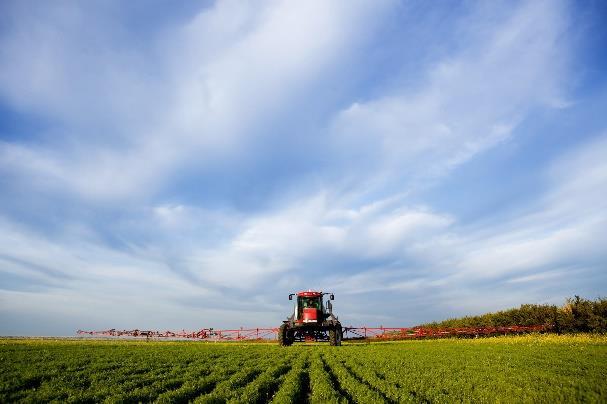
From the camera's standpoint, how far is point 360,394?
31.0 ft

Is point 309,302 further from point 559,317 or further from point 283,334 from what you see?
point 559,317

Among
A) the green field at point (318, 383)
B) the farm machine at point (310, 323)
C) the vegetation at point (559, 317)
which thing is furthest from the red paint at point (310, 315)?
the vegetation at point (559, 317)

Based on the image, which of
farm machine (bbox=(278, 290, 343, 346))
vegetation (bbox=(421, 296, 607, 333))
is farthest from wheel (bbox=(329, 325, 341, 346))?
vegetation (bbox=(421, 296, 607, 333))

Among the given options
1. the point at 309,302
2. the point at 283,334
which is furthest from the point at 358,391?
the point at 309,302

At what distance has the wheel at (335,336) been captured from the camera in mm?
32366

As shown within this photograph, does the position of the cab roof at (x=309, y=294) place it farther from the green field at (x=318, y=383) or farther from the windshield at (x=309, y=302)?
the green field at (x=318, y=383)

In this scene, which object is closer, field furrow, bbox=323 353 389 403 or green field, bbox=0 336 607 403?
field furrow, bbox=323 353 389 403

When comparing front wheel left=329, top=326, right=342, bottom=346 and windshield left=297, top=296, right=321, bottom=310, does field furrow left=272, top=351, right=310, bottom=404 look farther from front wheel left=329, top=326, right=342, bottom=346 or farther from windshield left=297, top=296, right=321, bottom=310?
windshield left=297, top=296, right=321, bottom=310

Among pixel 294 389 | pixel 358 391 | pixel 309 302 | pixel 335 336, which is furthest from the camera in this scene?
pixel 309 302

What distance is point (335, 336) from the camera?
106ft

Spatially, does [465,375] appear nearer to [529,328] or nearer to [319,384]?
[319,384]

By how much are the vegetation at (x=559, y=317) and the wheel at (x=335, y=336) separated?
24.5 m

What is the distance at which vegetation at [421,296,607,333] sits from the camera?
35.9 metres

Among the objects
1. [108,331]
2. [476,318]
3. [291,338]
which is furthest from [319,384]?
[108,331]
